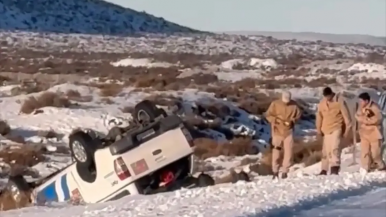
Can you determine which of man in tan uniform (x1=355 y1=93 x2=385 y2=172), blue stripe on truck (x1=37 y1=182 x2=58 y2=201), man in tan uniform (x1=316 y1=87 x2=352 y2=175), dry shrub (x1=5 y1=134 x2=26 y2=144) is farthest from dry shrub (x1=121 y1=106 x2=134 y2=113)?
blue stripe on truck (x1=37 y1=182 x2=58 y2=201)

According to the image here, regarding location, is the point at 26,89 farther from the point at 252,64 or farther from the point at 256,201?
the point at 252,64

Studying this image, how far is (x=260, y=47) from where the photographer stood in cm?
10581

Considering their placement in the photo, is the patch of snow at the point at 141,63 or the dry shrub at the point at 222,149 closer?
the dry shrub at the point at 222,149

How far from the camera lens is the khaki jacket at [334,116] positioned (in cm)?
1318

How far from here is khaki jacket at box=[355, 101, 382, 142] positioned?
13234 mm

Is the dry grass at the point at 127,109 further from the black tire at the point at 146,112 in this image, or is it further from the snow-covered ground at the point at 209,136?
the black tire at the point at 146,112

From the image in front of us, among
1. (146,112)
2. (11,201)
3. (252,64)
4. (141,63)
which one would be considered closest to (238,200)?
(146,112)

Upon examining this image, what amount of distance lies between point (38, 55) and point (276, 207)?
64784 mm

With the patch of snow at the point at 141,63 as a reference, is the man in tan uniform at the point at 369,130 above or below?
above

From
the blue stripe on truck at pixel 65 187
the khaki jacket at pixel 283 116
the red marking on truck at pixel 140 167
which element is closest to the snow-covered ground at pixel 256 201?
the blue stripe on truck at pixel 65 187

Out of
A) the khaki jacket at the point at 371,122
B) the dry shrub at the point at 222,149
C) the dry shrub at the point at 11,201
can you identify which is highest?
the khaki jacket at the point at 371,122

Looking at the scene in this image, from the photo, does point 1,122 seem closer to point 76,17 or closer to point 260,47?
point 260,47

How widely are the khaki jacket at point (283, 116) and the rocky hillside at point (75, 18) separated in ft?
307

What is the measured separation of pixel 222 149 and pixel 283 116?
764cm
